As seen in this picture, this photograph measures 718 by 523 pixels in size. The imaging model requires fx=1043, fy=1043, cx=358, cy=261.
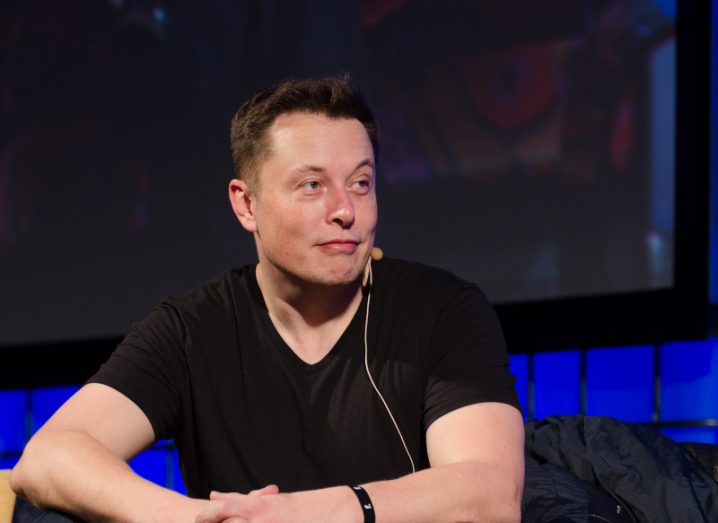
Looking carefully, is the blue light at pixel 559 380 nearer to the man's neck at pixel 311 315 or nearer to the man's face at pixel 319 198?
the man's neck at pixel 311 315

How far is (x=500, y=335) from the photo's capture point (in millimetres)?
1966

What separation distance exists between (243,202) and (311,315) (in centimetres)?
27

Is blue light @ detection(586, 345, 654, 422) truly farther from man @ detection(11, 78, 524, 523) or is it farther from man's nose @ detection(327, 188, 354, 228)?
man's nose @ detection(327, 188, 354, 228)

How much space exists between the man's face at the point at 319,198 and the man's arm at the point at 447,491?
1.15ft

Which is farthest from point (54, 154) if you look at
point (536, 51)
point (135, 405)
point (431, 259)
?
point (135, 405)

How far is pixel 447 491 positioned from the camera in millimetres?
1632

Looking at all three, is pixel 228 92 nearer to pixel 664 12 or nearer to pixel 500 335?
pixel 664 12

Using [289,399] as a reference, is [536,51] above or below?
above

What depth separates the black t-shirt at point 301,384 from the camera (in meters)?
1.95

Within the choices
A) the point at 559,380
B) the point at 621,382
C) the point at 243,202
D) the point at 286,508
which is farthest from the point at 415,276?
the point at 621,382

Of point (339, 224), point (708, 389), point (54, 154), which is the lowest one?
point (708, 389)

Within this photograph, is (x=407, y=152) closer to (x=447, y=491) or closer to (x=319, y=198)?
(x=319, y=198)

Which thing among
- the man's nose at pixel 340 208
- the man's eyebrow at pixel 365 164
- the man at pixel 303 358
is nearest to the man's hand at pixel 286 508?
the man at pixel 303 358

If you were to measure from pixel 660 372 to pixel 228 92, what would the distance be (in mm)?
1957
